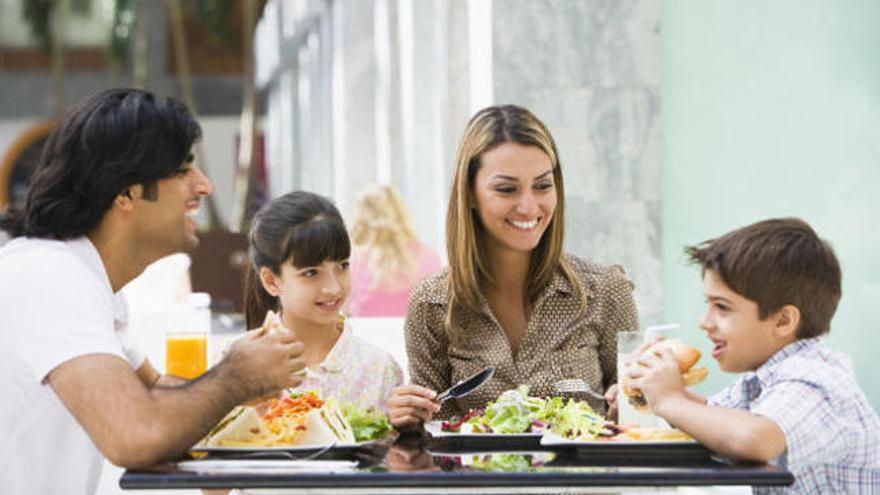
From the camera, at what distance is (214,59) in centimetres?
2247

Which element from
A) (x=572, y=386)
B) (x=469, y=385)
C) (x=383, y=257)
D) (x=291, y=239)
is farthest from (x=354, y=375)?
(x=383, y=257)

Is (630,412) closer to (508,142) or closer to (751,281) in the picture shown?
(751,281)

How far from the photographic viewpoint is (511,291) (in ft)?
11.1

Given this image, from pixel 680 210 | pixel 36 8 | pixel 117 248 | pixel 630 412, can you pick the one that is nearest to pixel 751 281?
pixel 630 412

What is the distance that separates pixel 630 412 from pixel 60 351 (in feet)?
3.29

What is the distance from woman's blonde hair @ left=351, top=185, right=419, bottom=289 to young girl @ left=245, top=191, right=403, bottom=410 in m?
3.73

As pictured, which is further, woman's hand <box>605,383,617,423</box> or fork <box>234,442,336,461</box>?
woman's hand <box>605,383,617,423</box>

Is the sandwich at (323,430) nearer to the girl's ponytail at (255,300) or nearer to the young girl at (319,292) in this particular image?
the young girl at (319,292)

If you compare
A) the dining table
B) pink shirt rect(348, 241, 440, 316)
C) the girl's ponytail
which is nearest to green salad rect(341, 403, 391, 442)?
the dining table

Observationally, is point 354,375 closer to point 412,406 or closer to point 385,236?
point 412,406

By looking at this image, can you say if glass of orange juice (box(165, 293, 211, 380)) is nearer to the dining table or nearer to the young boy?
the dining table

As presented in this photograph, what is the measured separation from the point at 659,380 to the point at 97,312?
36.2 inches

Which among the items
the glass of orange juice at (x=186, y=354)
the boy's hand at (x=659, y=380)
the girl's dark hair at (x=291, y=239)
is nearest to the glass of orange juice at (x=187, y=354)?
the glass of orange juice at (x=186, y=354)

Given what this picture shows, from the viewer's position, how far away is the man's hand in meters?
2.42
